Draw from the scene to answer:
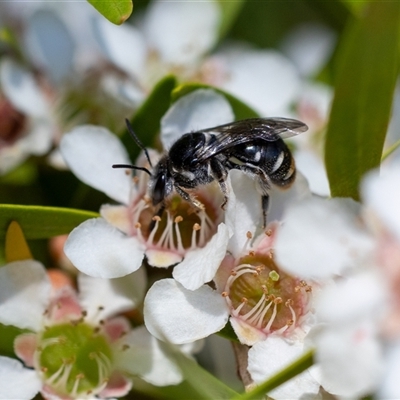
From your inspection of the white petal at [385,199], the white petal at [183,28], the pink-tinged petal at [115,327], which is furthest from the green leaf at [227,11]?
the white petal at [385,199]

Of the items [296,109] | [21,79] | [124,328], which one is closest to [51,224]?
[124,328]

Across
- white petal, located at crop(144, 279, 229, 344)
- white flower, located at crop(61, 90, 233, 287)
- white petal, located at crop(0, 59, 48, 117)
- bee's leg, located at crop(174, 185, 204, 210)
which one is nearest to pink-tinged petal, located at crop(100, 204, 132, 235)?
white flower, located at crop(61, 90, 233, 287)

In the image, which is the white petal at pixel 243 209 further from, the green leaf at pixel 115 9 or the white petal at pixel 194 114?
the green leaf at pixel 115 9

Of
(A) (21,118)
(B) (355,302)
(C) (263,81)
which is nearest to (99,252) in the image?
(B) (355,302)

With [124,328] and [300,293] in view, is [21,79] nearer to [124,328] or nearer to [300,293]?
[124,328]

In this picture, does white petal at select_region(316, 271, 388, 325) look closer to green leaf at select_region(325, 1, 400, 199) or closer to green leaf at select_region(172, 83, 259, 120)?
green leaf at select_region(325, 1, 400, 199)

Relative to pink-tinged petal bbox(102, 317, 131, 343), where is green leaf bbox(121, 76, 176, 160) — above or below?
above

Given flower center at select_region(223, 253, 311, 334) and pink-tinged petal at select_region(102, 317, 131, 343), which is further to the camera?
pink-tinged petal at select_region(102, 317, 131, 343)
